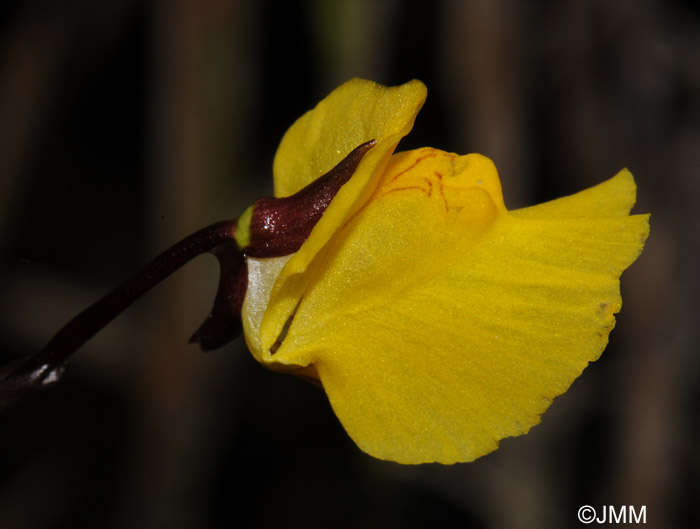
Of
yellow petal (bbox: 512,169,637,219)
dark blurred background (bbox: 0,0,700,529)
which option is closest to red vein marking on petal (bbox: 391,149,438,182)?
yellow petal (bbox: 512,169,637,219)

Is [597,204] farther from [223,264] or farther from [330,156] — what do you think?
[223,264]

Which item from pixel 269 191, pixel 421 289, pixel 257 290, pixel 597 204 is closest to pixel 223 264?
pixel 257 290

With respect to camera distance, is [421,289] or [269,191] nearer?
[421,289]

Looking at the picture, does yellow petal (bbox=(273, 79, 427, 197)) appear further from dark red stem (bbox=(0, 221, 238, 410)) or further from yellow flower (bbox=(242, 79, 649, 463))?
dark red stem (bbox=(0, 221, 238, 410))

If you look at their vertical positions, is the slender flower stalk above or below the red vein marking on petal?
below

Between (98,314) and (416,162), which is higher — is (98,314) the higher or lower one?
the lower one

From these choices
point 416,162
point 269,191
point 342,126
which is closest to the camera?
point 416,162
